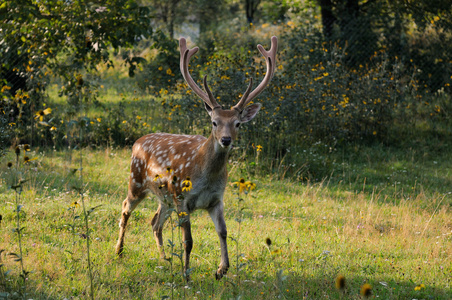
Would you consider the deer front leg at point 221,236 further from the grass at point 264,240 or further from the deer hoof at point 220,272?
the grass at point 264,240

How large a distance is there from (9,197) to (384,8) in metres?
10.8

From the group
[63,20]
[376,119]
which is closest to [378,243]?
[376,119]

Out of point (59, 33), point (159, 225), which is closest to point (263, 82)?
point (159, 225)

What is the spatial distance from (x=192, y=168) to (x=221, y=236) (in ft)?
2.43

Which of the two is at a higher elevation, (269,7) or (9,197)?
(269,7)

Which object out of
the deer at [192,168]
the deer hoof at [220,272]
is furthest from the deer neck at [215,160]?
the deer hoof at [220,272]

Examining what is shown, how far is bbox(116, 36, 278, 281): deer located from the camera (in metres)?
5.22

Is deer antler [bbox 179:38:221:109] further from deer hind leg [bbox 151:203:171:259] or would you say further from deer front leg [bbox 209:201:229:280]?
deer hind leg [bbox 151:203:171:259]

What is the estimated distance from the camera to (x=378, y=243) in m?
6.25

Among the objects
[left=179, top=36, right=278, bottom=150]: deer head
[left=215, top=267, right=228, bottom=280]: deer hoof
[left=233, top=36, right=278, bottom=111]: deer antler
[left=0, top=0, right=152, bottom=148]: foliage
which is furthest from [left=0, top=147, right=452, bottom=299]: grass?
[left=0, top=0, right=152, bottom=148]: foliage

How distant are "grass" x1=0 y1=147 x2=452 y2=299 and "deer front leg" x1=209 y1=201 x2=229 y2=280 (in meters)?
0.11

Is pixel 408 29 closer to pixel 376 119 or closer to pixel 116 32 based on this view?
pixel 376 119

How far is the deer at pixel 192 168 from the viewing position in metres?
5.22

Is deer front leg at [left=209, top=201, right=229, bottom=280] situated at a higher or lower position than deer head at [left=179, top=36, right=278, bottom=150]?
lower
